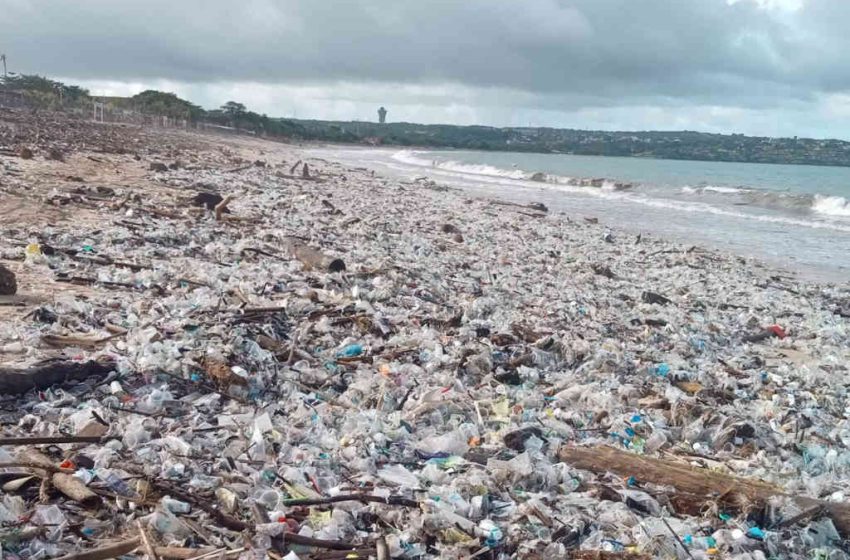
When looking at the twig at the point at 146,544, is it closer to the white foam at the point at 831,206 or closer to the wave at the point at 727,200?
the wave at the point at 727,200

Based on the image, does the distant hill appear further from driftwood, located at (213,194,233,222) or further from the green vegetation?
driftwood, located at (213,194,233,222)

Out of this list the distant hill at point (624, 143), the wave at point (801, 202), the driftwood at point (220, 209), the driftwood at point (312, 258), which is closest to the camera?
the driftwood at point (312, 258)

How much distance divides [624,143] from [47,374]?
449ft

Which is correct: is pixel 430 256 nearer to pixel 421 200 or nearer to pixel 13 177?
pixel 13 177

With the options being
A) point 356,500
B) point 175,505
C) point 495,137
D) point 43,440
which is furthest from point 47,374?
point 495,137

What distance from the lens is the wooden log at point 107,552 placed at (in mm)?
2549

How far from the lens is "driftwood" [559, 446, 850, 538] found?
11.9ft

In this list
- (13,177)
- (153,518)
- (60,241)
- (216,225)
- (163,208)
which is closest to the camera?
(153,518)

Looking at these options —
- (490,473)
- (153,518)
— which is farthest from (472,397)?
(153,518)

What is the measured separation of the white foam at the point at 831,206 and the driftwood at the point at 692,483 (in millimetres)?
27386

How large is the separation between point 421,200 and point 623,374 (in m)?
Result: 15.0

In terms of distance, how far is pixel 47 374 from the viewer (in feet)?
13.8

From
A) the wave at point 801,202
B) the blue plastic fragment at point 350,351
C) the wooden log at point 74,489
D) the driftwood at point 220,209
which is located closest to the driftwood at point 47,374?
the wooden log at point 74,489

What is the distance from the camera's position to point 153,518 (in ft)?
9.66
